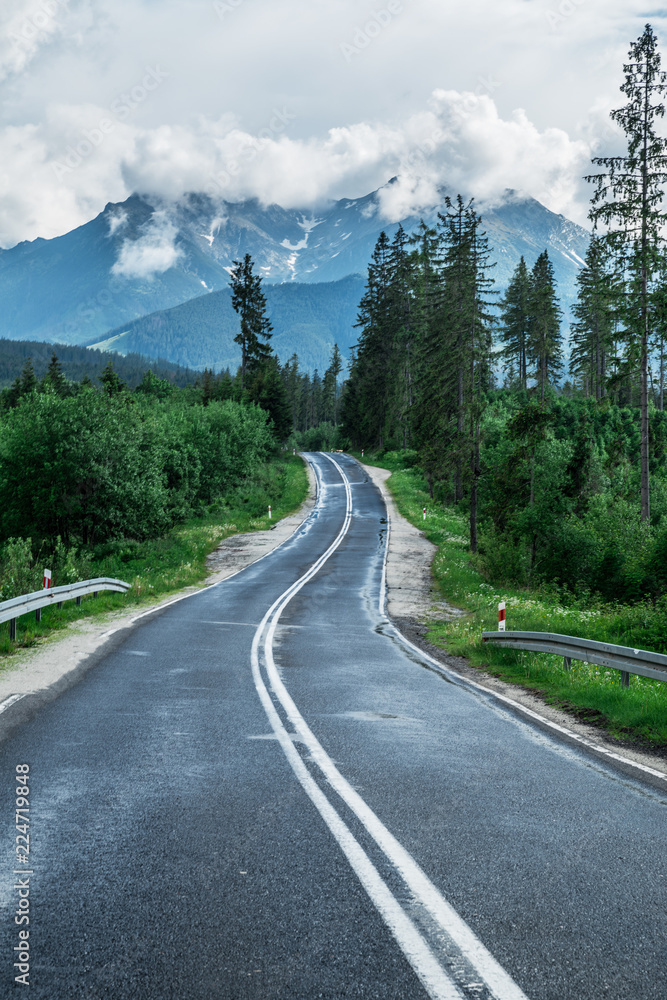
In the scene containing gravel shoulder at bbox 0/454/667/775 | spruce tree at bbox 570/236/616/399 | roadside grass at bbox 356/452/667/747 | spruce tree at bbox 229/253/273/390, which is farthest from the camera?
spruce tree at bbox 229/253/273/390

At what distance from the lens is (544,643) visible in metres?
11.3

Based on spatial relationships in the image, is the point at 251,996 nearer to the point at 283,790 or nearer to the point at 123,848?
the point at 123,848

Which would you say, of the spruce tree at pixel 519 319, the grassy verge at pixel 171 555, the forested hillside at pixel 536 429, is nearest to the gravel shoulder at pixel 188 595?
the grassy verge at pixel 171 555

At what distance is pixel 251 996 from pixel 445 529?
1485 inches

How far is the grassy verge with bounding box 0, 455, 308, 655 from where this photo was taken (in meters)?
14.5

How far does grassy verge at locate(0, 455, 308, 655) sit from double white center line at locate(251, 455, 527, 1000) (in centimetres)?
782

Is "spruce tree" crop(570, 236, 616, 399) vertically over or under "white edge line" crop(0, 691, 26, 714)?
over

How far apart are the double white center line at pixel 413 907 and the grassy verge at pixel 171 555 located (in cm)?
782

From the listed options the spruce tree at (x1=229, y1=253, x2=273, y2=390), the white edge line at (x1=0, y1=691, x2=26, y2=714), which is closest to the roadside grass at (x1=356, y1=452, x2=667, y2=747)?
the white edge line at (x1=0, y1=691, x2=26, y2=714)

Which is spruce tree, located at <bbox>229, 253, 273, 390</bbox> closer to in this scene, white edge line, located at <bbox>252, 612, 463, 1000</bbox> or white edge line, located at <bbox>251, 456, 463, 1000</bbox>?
white edge line, located at <bbox>251, 456, 463, 1000</bbox>

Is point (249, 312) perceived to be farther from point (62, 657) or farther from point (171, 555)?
point (62, 657)

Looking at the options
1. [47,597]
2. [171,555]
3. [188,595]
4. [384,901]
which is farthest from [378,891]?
[171,555]

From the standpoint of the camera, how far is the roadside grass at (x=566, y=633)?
8125 millimetres

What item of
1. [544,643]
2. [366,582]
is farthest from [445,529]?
[544,643]
